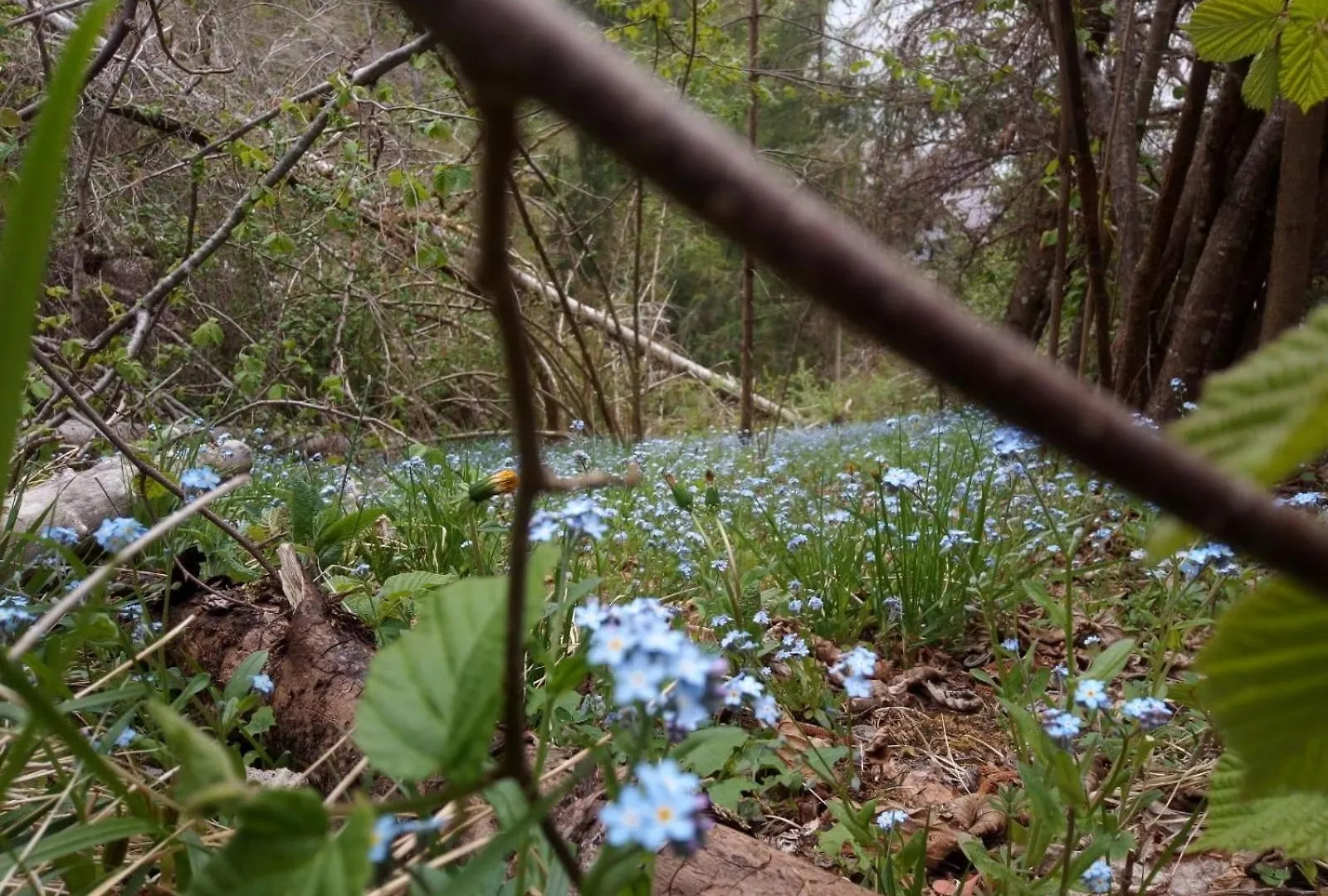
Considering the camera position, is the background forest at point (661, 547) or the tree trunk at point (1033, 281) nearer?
the background forest at point (661, 547)

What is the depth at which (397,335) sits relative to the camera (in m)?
7.03

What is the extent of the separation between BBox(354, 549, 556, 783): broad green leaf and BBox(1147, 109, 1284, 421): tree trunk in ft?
13.3

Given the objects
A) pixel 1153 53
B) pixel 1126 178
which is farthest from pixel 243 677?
pixel 1153 53

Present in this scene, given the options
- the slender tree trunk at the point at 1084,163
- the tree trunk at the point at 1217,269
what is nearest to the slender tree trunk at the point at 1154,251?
the tree trunk at the point at 1217,269

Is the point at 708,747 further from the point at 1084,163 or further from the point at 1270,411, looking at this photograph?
the point at 1084,163

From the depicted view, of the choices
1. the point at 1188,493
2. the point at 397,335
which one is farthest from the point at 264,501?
the point at 397,335

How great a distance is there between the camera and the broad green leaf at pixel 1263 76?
107 cm

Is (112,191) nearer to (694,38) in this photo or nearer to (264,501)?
(264,501)

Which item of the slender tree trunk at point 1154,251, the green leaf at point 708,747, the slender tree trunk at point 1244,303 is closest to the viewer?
the green leaf at point 708,747

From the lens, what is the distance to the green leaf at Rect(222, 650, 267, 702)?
3.84 feet

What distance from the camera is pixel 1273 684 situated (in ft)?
1.62

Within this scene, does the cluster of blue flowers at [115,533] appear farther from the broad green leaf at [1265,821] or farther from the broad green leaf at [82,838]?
the broad green leaf at [1265,821]

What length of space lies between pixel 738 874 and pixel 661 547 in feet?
5.16

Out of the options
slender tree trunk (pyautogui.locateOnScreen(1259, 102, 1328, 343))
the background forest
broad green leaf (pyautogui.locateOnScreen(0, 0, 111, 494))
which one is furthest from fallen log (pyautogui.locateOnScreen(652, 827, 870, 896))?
slender tree trunk (pyautogui.locateOnScreen(1259, 102, 1328, 343))
